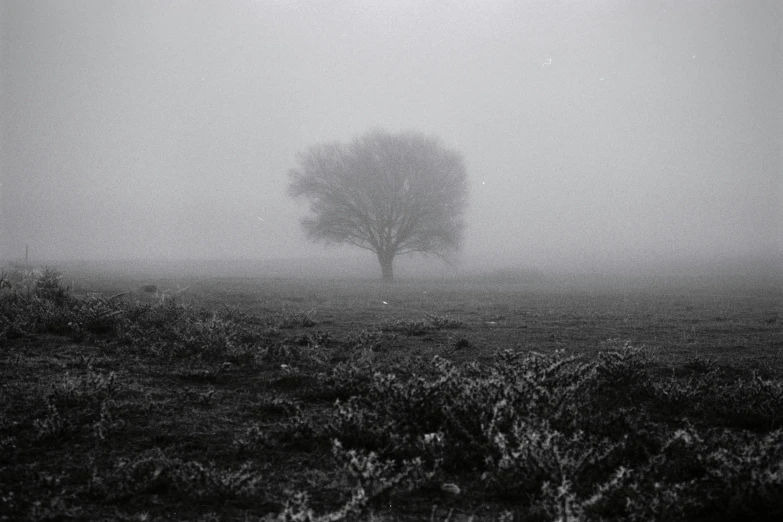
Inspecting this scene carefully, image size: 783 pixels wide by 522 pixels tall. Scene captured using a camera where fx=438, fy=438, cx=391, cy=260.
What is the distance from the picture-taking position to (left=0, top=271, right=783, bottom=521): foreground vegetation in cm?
211

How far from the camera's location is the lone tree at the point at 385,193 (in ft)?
102

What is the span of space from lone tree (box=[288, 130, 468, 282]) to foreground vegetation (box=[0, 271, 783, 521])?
86.8 ft

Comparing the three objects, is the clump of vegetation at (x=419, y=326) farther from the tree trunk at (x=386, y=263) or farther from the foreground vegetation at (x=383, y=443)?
the tree trunk at (x=386, y=263)

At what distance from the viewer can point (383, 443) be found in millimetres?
2795

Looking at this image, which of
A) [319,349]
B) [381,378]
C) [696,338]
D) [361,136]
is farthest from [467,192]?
[381,378]

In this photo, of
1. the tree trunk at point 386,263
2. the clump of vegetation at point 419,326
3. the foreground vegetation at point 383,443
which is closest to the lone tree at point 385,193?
the tree trunk at point 386,263

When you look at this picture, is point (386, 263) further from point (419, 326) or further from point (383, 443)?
point (383, 443)

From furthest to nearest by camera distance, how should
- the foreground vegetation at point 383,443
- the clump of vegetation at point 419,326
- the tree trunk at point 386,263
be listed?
1. the tree trunk at point 386,263
2. the clump of vegetation at point 419,326
3. the foreground vegetation at point 383,443

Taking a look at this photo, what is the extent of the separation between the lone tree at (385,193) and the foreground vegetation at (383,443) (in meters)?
26.5

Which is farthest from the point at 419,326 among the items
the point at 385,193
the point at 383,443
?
the point at 385,193

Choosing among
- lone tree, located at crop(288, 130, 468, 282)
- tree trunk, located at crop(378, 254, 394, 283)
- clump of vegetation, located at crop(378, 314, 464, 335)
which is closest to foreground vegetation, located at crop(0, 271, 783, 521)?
clump of vegetation, located at crop(378, 314, 464, 335)

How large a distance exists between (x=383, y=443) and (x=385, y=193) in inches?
1131

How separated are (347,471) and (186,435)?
130 centimetres

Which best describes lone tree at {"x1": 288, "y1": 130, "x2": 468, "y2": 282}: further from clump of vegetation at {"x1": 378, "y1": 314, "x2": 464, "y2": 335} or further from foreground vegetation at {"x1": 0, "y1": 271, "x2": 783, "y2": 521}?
foreground vegetation at {"x1": 0, "y1": 271, "x2": 783, "y2": 521}
